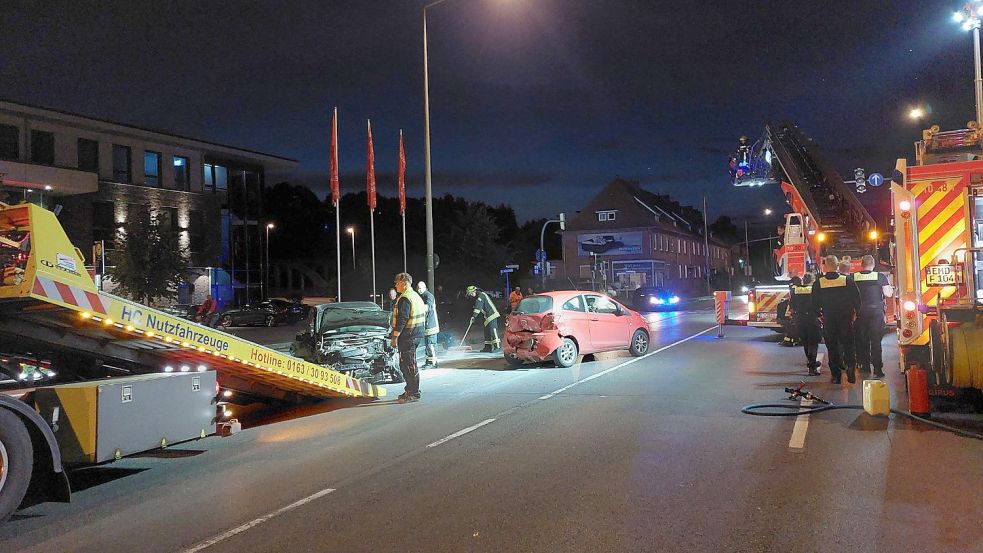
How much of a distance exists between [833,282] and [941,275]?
255cm

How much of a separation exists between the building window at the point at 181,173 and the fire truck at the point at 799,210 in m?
33.9

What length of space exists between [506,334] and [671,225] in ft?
200

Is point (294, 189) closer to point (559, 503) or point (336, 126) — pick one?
point (336, 126)

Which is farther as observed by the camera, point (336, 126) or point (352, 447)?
point (336, 126)

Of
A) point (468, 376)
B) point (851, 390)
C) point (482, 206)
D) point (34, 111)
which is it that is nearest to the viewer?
point (851, 390)

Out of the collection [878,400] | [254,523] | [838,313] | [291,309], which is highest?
[838,313]

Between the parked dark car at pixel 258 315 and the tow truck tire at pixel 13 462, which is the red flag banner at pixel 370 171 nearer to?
the parked dark car at pixel 258 315

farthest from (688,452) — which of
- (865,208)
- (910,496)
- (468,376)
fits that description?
(865,208)

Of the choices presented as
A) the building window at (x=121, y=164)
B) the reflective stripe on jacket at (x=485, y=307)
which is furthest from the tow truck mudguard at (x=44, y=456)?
the building window at (x=121, y=164)

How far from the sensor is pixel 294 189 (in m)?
75.6

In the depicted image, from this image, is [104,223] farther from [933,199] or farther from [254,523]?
[933,199]

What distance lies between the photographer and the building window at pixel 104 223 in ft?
121

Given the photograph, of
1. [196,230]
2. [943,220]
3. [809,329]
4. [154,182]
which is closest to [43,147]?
[154,182]

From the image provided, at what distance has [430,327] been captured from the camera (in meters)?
14.3
